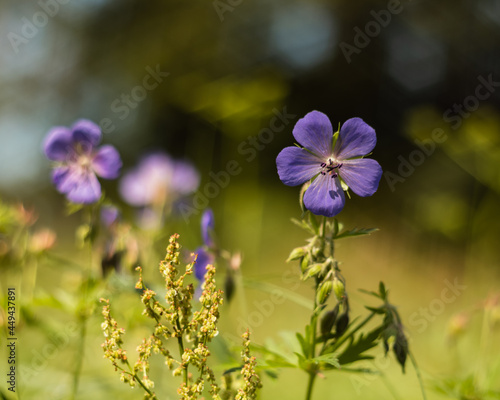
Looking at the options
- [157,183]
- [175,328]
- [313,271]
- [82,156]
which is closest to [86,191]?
[82,156]

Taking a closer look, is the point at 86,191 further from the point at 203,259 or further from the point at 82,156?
the point at 203,259

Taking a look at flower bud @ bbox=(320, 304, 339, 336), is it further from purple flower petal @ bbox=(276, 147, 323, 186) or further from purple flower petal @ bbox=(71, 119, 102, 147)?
purple flower petal @ bbox=(71, 119, 102, 147)

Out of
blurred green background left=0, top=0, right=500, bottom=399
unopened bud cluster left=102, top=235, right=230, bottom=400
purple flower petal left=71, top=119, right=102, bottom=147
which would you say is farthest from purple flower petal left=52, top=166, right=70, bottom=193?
blurred green background left=0, top=0, right=500, bottom=399

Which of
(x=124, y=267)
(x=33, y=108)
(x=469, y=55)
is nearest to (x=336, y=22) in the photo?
(x=469, y=55)

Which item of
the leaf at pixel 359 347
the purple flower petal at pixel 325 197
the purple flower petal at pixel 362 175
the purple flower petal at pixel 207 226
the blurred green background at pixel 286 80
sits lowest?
the leaf at pixel 359 347

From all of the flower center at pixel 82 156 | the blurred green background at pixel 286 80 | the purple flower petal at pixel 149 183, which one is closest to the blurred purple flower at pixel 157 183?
the purple flower petal at pixel 149 183

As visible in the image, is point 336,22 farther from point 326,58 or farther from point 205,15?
point 205,15

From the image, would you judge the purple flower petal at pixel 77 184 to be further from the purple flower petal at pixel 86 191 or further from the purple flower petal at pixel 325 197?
the purple flower petal at pixel 325 197

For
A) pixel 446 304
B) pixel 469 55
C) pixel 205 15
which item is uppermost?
pixel 205 15
